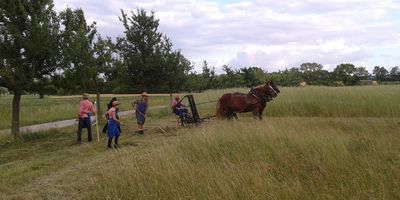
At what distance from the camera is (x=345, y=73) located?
70.4m

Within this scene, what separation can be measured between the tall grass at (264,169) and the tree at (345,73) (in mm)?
59689

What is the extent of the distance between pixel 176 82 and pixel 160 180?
75.7ft

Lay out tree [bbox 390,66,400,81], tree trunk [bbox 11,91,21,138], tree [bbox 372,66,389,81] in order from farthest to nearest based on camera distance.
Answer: tree [bbox 372,66,389,81] < tree [bbox 390,66,400,81] < tree trunk [bbox 11,91,21,138]

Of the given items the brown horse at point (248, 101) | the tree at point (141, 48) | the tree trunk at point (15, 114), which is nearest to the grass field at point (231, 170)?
the brown horse at point (248, 101)

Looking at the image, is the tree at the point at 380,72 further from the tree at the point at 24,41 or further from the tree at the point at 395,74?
the tree at the point at 24,41

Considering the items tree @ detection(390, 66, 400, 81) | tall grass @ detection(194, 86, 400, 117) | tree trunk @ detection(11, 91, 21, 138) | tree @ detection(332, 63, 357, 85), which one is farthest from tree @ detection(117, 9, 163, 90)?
tree @ detection(390, 66, 400, 81)

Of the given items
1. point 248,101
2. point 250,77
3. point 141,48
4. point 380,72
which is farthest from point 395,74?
point 248,101

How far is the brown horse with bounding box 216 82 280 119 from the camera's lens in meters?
15.8

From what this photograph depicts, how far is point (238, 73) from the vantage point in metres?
60.2

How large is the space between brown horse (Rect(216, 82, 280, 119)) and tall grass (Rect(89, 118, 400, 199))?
5821mm

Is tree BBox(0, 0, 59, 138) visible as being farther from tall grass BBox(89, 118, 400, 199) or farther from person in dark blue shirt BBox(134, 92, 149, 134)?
tall grass BBox(89, 118, 400, 199)

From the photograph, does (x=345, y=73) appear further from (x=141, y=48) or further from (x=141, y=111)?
(x=141, y=111)

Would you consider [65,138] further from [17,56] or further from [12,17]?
[12,17]

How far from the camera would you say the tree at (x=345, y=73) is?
67.1m
